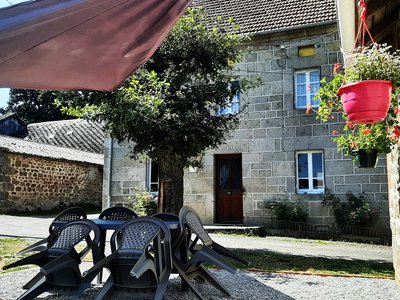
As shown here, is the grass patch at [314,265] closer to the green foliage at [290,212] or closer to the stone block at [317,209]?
the green foliage at [290,212]

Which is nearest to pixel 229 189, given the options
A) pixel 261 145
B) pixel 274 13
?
pixel 261 145

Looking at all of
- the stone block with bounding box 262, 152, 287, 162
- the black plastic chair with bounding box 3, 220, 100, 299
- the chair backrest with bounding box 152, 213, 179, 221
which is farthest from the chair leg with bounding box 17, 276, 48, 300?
the stone block with bounding box 262, 152, 287, 162

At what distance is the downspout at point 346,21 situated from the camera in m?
3.69

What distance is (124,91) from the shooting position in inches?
255

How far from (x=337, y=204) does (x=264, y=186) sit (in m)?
2.06

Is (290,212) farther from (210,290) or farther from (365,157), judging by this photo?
(210,290)

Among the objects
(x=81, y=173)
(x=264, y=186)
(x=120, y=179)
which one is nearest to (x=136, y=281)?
(x=264, y=186)

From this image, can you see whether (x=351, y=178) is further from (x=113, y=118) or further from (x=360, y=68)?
(x=360, y=68)

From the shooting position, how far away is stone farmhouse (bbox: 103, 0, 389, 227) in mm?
10391

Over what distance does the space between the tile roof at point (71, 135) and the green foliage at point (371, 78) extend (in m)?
21.1

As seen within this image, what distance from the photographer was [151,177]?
12250mm

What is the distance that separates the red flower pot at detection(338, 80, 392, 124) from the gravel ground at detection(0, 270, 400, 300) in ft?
7.57

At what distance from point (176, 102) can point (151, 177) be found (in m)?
5.87

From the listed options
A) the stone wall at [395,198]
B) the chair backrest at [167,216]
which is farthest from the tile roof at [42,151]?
the stone wall at [395,198]
